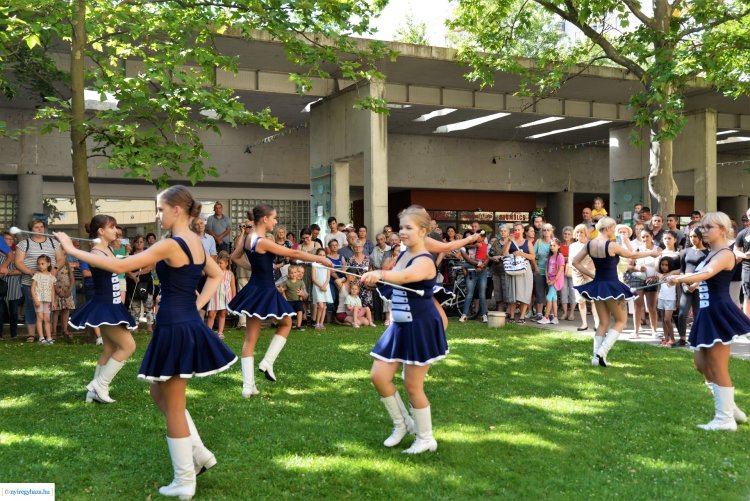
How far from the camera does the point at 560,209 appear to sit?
1187 inches

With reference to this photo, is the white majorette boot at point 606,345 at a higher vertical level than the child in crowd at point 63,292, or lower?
lower

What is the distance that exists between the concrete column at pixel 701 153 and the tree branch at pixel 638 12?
771 cm

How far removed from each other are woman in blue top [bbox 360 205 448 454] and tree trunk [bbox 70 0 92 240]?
758 cm

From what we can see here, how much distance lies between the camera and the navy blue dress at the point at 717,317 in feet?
20.7

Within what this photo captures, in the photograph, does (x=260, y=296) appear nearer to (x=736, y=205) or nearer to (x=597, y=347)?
(x=597, y=347)

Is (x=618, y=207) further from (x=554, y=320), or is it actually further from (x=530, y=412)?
(x=530, y=412)

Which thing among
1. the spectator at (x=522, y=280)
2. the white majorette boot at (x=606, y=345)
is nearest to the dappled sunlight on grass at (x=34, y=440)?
the white majorette boot at (x=606, y=345)

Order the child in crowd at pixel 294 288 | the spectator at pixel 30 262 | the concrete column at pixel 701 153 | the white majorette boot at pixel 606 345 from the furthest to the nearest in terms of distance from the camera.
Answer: the concrete column at pixel 701 153, the child in crowd at pixel 294 288, the spectator at pixel 30 262, the white majorette boot at pixel 606 345

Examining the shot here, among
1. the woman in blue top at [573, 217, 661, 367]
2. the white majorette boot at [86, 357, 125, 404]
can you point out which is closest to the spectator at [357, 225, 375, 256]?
the woman in blue top at [573, 217, 661, 367]

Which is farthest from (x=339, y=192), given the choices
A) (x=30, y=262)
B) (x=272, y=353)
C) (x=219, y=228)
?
(x=272, y=353)

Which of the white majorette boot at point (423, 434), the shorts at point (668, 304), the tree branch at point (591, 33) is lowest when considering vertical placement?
the white majorette boot at point (423, 434)

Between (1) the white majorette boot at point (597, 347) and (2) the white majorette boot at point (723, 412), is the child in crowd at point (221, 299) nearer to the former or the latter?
(1) the white majorette boot at point (597, 347)

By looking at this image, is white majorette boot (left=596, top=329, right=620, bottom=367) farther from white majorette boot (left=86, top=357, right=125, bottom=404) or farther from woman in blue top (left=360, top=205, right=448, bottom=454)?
white majorette boot (left=86, top=357, right=125, bottom=404)

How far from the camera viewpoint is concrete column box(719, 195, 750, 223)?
107 ft
